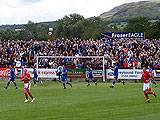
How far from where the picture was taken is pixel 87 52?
5853 cm

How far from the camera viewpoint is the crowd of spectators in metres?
55.5

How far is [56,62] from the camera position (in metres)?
58.3

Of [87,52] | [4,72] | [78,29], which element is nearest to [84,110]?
[87,52]

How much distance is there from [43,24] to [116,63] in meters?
121

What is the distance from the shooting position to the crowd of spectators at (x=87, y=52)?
5550 cm

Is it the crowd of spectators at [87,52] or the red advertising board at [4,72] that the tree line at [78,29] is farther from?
the red advertising board at [4,72]

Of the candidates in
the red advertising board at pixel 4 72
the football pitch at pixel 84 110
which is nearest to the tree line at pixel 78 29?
the red advertising board at pixel 4 72

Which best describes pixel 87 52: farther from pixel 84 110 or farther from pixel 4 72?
pixel 84 110

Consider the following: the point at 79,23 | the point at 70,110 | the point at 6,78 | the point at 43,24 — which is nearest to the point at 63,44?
the point at 6,78

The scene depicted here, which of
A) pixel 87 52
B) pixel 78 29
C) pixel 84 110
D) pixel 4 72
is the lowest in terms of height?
pixel 84 110

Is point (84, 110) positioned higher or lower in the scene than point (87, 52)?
lower

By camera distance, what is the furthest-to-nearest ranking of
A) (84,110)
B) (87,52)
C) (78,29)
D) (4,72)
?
1. (78,29)
2. (4,72)
3. (87,52)
4. (84,110)

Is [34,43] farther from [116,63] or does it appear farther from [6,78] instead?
[116,63]

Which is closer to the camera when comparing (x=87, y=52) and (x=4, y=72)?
(x=87, y=52)
